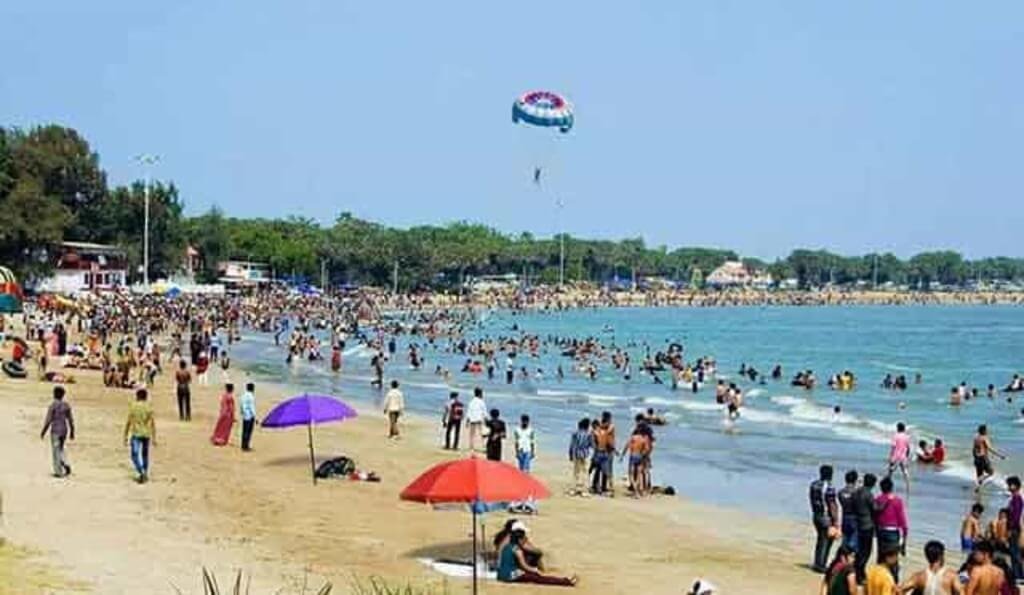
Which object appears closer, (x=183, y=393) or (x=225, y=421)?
(x=225, y=421)

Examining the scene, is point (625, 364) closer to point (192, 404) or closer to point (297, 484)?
point (192, 404)

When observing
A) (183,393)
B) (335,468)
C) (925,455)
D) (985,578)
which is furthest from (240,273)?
(985,578)

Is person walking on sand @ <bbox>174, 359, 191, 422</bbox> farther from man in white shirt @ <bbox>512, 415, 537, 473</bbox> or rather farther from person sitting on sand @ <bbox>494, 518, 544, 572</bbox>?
person sitting on sand @ <bbox>494, 518, 544, 572</bbox>

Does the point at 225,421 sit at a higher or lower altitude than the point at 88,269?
lower

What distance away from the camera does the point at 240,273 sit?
134250 millimetres

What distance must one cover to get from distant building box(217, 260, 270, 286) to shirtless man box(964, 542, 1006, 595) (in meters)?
121

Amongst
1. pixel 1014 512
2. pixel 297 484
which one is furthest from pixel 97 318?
pixel 1014 512

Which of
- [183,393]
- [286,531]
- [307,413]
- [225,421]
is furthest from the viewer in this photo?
[183,393]

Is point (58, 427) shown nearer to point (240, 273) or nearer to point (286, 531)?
point (286, 531)

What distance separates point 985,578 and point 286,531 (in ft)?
28.6

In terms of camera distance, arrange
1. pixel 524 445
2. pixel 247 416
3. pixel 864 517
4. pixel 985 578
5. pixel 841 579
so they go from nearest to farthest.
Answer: pixel 985 578 < pixel 841 579 < pixel 864 517 < pixel 524 445 < pixel 247 416

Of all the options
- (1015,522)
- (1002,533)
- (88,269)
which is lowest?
(1002,533)

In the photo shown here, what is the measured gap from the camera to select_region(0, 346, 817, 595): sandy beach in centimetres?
1409

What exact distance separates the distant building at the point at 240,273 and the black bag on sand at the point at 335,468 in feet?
357
